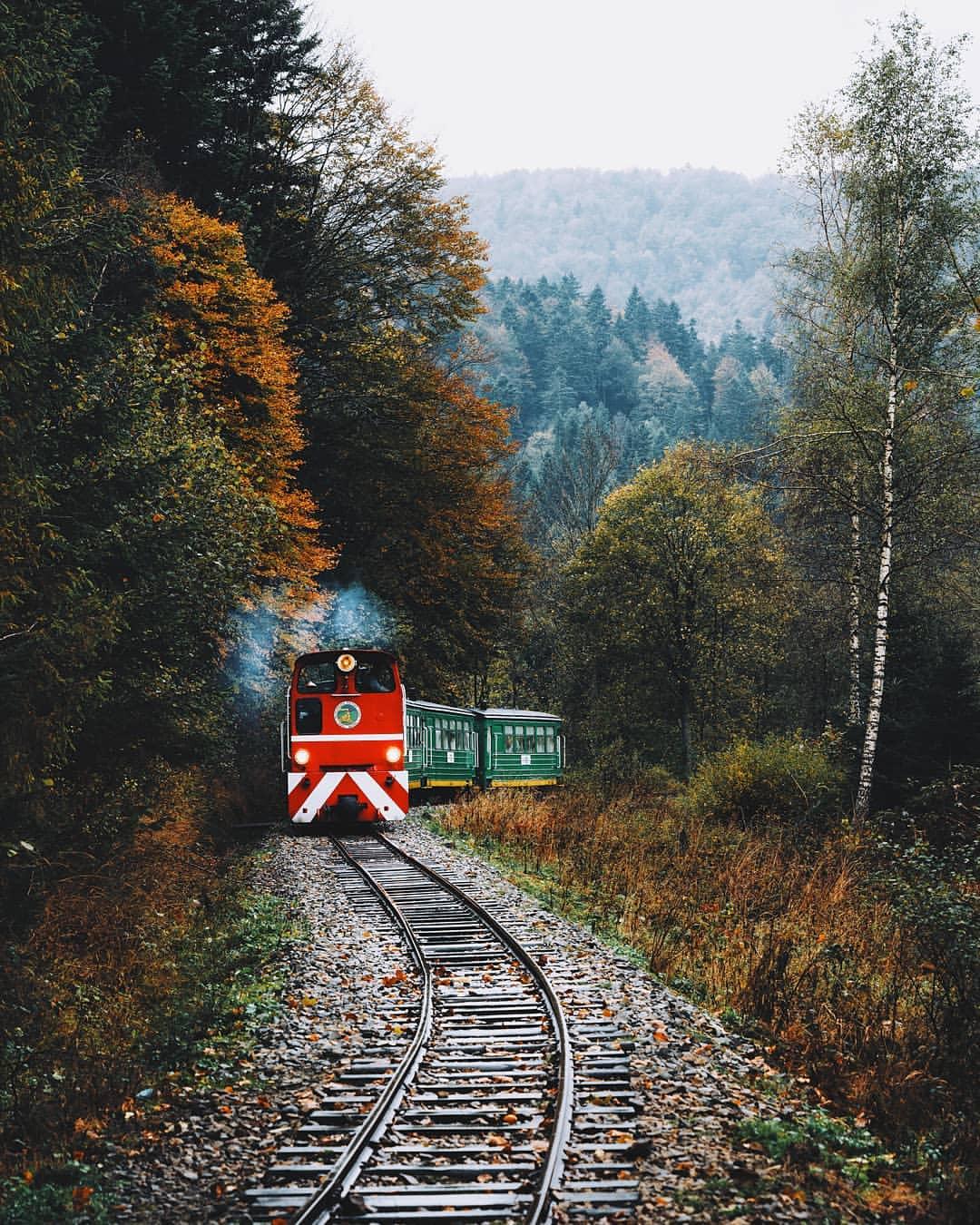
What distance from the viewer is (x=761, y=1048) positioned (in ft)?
26.2

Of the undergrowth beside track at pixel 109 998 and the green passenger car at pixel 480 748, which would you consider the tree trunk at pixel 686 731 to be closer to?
the green passenger car at pixel 480 748

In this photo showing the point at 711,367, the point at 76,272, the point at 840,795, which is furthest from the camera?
the point at 711,367

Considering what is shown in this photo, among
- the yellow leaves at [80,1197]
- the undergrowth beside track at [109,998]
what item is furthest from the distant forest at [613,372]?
the yellow leaves at [80,1197]

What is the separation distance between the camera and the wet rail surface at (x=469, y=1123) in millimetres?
5422

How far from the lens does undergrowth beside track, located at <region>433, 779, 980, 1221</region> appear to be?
281 inches

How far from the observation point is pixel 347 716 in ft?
65.7

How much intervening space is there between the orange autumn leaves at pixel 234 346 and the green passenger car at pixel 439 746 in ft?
14.1

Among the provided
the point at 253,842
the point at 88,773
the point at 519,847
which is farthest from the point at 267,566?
the point at 88,773

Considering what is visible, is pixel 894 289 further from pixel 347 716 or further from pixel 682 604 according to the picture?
pixel 682 604

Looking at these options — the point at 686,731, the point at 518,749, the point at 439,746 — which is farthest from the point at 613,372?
the point at 439,746

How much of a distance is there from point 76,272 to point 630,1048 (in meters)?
9.86

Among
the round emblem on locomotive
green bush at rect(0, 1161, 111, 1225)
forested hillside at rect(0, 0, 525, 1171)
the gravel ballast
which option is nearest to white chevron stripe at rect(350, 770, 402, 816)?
the round emblem on locomotive

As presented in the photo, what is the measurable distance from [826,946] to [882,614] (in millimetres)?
11743

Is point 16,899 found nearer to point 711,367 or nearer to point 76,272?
point 76,272
